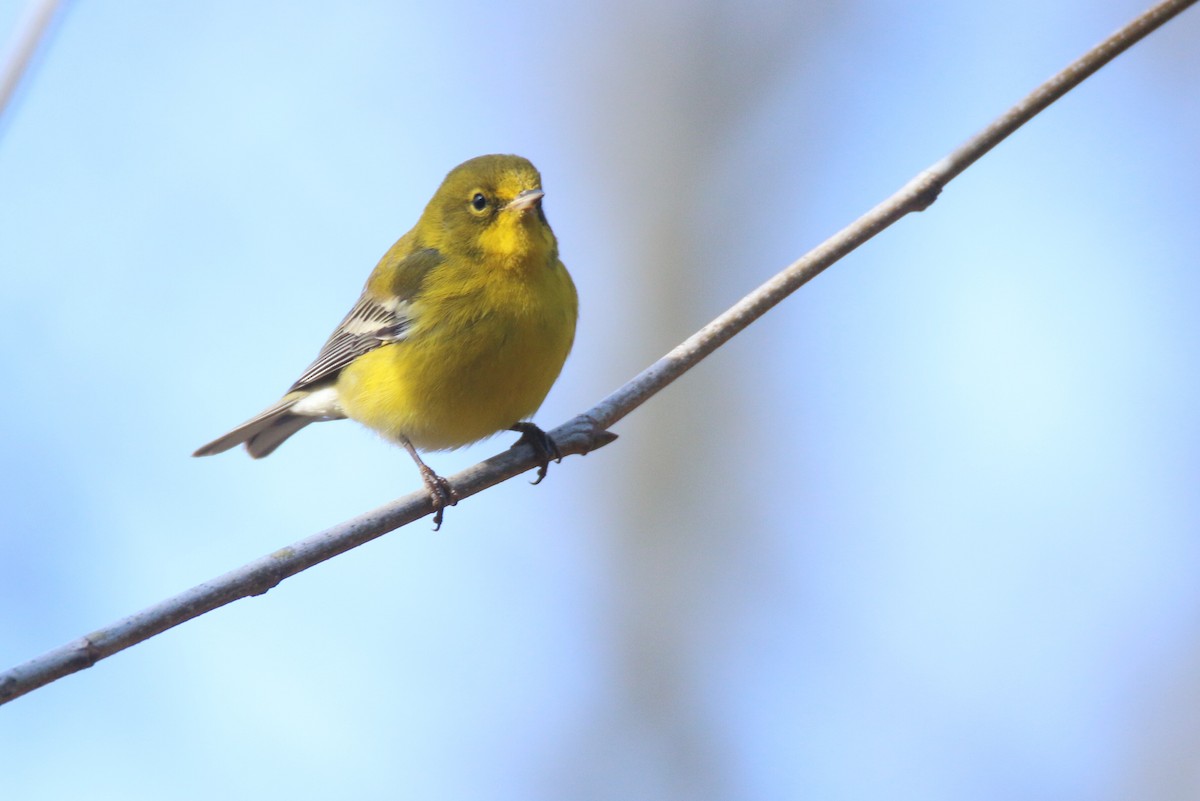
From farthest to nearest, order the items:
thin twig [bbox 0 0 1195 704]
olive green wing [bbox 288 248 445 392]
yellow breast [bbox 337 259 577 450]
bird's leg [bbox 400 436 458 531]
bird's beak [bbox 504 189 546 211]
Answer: olive green wing [bbox 288 248 445 392]
bird's beak [bbox 504 189 546 211]
yellow breast [bbox 337 259 577 450]
bird's leg [bbox 400 436 458 531]
thin twig [bbox 0 0 1195 704]

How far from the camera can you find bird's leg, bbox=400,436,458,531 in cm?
436

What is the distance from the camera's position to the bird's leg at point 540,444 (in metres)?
4.48

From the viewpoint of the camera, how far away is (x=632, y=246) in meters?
10.7

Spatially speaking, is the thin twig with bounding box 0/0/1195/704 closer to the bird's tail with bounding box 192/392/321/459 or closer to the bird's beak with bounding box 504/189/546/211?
the bird's beak with bounding box 504/189/546/211

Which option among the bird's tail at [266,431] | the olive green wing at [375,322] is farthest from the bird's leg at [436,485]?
the bird's tail at [266,431]

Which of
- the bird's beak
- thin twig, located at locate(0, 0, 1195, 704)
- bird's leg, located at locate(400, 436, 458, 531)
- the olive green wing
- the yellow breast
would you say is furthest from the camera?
the olive green wing

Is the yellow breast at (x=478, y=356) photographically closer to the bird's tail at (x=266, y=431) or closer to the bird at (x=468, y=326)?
the bird at (x=468, y=326)

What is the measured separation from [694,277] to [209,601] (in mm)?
7763

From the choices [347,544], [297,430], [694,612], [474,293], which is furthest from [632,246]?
[347,544]

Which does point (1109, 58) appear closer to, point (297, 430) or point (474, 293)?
point (474, 293)

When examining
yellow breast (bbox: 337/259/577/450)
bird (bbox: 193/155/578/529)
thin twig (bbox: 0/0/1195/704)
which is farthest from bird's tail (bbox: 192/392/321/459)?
thin twig (bbox: 0/0/1195/704)

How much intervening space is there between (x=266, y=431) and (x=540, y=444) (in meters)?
2.54

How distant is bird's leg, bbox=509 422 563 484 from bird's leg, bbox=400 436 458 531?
1.18 feet

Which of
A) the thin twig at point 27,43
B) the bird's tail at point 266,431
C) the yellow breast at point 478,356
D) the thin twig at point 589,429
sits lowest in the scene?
the thin twig at point 589,429
